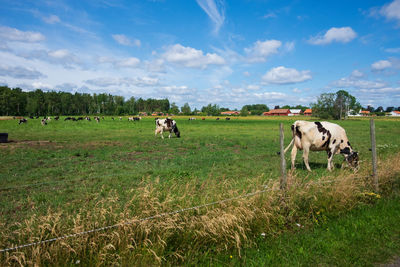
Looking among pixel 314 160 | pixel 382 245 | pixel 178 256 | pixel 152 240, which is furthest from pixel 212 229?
pixel 314 160

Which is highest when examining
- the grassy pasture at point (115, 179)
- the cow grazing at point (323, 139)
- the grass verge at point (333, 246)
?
the cow grazing at point (323, 139)

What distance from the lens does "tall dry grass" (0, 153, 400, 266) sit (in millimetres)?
3555

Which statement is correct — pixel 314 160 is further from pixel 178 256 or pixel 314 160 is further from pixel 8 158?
pixel 8 158

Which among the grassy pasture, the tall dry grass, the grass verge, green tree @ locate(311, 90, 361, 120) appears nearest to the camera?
the tall dry grass

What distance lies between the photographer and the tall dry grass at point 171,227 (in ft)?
11.7

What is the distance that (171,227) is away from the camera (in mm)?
3945

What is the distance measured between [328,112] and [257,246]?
371ft

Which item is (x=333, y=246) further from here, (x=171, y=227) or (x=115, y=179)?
(x=115, y=179)

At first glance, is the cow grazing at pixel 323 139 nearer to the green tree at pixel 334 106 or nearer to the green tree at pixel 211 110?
the green tree at pixel 334 106

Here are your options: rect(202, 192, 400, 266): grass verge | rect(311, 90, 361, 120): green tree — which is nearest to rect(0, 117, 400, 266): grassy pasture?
rect(202, 192, 400, 266): grass verge

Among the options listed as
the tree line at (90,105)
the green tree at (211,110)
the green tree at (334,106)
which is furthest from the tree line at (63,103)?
the green tree at (334,106)

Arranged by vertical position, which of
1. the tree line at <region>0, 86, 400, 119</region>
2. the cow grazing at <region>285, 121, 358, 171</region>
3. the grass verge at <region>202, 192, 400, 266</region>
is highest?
the tree line at <region>0, 86, 400, 119</region>

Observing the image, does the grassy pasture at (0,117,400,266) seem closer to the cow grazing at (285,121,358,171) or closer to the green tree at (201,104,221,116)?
the cow grazing at (285,121,358,171)

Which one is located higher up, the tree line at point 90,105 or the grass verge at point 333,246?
the tree line at point 90,105
